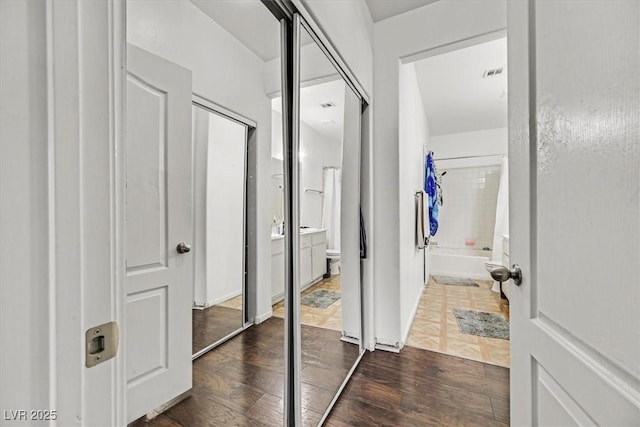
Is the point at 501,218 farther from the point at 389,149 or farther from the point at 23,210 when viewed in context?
the point at 23,210

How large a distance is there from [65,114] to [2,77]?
0.07m

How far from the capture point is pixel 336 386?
5.50 feet

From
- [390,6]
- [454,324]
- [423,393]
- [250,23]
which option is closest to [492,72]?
[390,6]

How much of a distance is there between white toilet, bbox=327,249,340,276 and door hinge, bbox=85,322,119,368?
1335mm

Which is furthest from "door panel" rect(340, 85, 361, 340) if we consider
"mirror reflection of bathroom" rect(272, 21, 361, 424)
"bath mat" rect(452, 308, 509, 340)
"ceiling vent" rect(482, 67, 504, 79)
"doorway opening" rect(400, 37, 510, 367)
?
"ceiling vent" rect(482, 67, 504, 79)

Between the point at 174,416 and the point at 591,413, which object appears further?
the point at 174,416

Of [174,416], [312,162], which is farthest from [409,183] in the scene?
[174,416]

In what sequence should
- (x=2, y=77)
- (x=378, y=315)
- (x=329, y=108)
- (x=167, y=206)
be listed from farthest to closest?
1. (x=378, y=315)
2. (x=329, y=108)
3. (x=167, y=206)
4. (x=2, y=77)

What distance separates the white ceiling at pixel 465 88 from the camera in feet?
8.75

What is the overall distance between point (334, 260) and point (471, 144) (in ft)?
14.5

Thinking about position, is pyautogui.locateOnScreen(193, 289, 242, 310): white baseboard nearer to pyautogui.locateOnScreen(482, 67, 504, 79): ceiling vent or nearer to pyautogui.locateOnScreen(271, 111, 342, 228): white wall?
pyautogui.locateOnScreen(271, 111, 342, 228): white wall

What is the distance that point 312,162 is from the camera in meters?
1.50

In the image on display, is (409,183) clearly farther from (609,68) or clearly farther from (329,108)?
(609,68)

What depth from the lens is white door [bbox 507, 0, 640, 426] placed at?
46 cm
